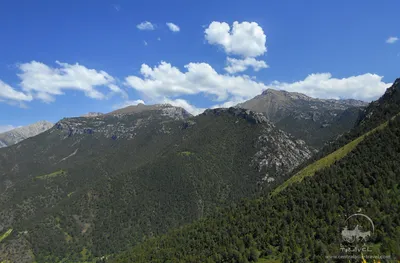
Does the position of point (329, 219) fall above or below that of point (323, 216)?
below

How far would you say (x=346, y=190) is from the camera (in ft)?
566

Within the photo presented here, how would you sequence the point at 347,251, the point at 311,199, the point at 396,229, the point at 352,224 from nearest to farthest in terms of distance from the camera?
the point at 347,251, the point at 396,229, the point at 352,224, the point at 311,199

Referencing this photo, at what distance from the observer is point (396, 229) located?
4894 inches

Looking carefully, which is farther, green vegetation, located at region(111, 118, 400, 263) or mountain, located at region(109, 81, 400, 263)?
green vegetation, located at region(111, 118, 400, 263)

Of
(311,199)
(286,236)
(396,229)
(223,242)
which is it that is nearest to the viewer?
(396,229)

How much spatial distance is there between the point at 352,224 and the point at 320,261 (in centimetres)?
2423

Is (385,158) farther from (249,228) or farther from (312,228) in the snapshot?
Answer: (249,228)

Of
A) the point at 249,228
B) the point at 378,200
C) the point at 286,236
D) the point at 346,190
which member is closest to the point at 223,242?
the point at 249,228

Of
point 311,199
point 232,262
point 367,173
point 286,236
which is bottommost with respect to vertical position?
point 232,262

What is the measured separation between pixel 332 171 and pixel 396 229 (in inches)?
3011

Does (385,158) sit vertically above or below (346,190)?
above

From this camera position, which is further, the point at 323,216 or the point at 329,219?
the point at 323,216

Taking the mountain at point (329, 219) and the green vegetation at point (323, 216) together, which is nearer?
the mountain at point (329, 219)

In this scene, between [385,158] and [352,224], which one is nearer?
[352,224]
